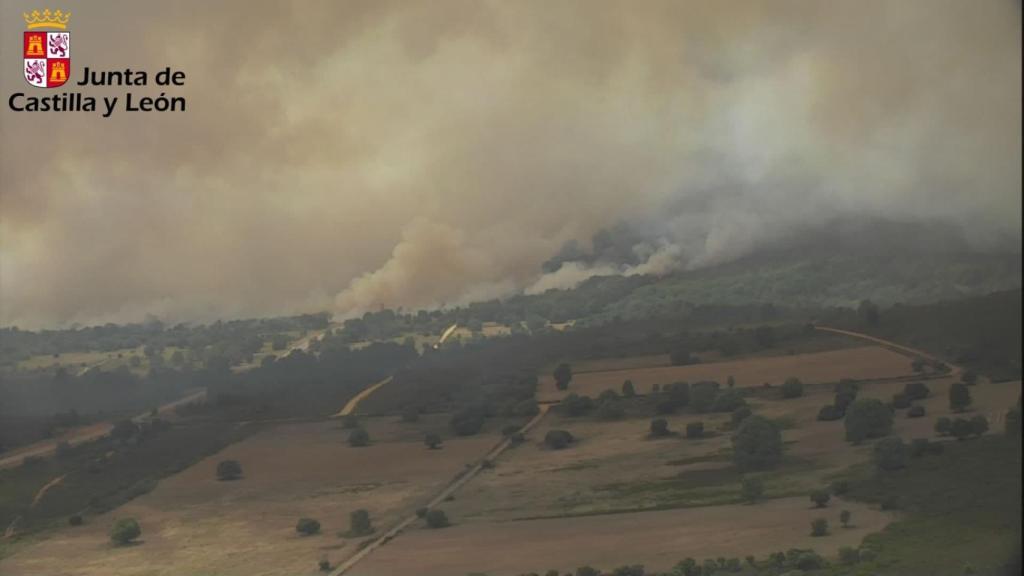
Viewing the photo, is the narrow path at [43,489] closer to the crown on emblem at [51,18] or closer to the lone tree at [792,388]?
the crown on emblem at [51,18]

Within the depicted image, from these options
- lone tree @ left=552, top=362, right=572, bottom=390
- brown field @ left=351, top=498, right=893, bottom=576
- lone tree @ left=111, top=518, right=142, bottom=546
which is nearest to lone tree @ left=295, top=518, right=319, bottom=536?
brown field @ left=351, top=498, right=893, bottom=576

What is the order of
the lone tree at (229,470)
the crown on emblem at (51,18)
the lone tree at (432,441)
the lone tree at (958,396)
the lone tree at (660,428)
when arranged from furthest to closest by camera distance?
the crown on emblem at (51,18), the lone tree at (229,470), the lone tree at (432,441), the lone tree at (660,428), the lone tree at (958,396)

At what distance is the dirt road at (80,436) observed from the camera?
315 inches

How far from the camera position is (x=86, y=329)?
811cm

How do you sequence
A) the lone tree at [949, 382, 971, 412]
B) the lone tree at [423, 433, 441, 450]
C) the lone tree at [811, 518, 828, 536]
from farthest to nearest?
the lone tree at [423, 433, 441, 450]
the lone tree at [949, 382, 971, 412]
the lone tree at [811, 518, 828, 536]

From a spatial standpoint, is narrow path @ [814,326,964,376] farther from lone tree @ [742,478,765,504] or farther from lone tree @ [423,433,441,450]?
lone tree @ [423,433,441,450]

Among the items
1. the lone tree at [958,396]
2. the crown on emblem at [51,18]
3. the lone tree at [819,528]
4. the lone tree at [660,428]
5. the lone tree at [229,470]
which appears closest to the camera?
the lone tree at [819,528]

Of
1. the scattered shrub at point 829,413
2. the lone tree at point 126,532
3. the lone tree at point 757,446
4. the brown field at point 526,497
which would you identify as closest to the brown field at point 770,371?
the brown field at point 526,497

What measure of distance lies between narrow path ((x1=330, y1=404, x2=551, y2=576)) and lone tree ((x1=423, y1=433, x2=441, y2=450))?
0.64 ft

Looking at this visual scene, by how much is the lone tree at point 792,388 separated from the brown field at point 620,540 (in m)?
0.53

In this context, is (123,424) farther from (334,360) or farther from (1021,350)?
(1021,350)

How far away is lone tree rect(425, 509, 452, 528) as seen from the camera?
25.5ft

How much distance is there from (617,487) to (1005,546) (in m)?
1.85

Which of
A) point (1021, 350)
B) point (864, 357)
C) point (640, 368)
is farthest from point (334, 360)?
point (1021, 350)
